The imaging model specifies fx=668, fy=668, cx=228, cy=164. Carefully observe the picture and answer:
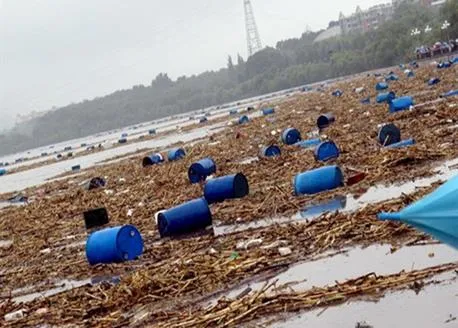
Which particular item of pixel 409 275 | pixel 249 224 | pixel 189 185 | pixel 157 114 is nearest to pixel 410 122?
pixel 189 185

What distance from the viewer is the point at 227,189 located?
1091 cm

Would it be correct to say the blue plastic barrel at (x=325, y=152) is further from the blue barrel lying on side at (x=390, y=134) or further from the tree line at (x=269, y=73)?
the tree line at (x=269, y=73)

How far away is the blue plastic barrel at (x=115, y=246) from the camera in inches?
324

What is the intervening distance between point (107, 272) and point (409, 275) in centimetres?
399

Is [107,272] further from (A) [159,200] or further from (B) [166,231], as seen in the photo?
(A) [159,200]

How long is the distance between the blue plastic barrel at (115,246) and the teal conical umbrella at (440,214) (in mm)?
3991

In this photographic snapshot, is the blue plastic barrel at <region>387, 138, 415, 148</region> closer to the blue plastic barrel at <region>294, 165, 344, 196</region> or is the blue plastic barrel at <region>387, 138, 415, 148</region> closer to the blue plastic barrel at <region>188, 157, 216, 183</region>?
the blue plastic barrel at <region>294, 165, 344, 196</region>

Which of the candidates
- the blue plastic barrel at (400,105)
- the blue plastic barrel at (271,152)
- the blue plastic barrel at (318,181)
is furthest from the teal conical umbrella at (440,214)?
the blue plastic barrel at (400,105)

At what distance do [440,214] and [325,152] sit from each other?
7883mm

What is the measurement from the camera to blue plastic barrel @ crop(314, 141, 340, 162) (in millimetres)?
12641

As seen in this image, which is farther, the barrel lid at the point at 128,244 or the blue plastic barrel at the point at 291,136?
the blue plastic barrel at the point at 291,136

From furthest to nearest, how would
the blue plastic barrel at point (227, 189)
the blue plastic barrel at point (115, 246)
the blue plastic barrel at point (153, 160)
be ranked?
the blue plastic barrel at point (153, 160)
the blue plastic barrel at point (227, 189)
the blue plastic barrel at point (115, 246)

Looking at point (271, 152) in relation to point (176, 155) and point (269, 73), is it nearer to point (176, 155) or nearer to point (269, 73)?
point (176, 155)

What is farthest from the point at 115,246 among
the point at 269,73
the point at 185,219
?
the point at 269,73
